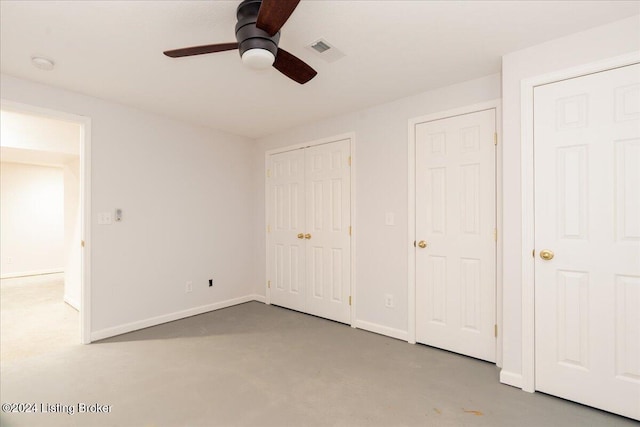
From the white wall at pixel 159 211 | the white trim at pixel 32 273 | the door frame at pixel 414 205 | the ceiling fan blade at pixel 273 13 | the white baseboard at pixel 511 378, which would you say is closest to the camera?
the ceiling fan blade at pixel 273 13

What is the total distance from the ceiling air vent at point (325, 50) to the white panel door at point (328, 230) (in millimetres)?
1336

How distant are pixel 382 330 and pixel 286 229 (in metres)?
1.78

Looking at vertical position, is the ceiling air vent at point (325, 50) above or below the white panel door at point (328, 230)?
above

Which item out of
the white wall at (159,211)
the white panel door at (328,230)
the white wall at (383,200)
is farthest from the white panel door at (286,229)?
the white wall at (383,200)

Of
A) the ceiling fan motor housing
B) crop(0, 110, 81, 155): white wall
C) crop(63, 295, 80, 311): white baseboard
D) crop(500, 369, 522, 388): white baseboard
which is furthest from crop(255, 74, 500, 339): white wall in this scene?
crop(63, 295, 80, 311): white baseboard

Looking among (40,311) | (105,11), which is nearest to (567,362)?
(105,11)

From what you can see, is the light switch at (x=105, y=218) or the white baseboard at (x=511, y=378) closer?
the white baseboard at (x=511, y=378)

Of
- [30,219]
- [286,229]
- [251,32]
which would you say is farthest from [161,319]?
[30,219]

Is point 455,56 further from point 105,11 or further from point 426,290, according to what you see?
point 105,11

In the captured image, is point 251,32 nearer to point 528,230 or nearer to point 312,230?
point 528,230

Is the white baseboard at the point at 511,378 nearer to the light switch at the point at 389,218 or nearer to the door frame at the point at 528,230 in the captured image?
the door frame at the point at 528,230

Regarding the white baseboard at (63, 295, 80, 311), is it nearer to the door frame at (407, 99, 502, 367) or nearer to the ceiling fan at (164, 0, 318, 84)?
the ceiling fan at (164, 0, 318, 84)

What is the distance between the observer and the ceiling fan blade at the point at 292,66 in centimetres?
186

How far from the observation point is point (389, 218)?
10.8ft
